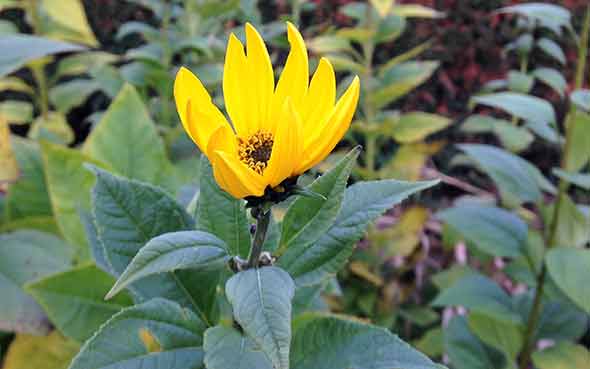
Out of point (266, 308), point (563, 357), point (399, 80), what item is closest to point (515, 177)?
point (563, 357)

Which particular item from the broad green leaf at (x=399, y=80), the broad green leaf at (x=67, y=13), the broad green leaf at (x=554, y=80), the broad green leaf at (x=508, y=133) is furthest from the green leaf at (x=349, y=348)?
the broad green leaf at (x=508, y=133)

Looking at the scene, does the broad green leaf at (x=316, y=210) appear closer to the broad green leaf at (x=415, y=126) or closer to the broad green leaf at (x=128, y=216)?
the broad green leaf at (x=128, y=216)

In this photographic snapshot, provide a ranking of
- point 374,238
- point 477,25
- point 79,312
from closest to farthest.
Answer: point 79,312 < point 374,238 < point 477,25

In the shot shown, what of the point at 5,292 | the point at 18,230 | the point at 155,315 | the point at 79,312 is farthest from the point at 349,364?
the point at 18,230

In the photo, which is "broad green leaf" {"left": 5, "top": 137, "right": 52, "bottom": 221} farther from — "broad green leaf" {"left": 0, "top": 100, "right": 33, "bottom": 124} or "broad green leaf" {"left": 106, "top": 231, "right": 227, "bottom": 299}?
"broad green leaf" {"left": 106, "top": 231, "right": 227, "bottom": 299}

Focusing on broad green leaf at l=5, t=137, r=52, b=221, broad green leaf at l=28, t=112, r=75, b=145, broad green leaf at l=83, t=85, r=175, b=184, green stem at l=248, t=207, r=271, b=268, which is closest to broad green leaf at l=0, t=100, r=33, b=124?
broad green leaf at l=28, t=112, r=75, b=145

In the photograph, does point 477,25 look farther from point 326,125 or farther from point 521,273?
point 326,125

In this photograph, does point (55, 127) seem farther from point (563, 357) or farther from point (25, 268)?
point (563, 357)
